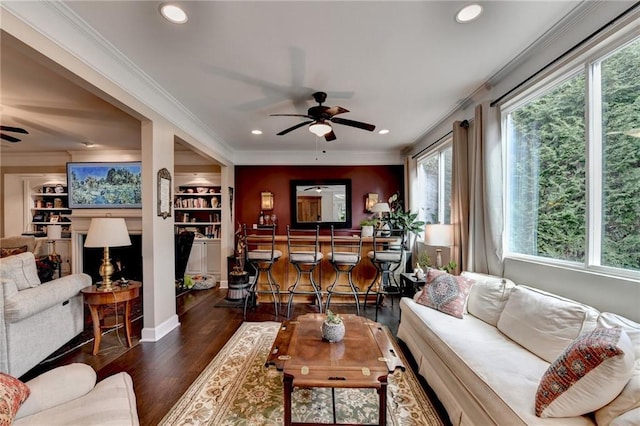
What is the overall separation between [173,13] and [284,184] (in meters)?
4.21

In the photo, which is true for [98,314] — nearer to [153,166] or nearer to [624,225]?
[153,166]

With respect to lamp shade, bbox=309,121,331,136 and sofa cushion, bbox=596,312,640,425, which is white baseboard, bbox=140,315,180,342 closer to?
lamp shade, bbox=309,121,331,136

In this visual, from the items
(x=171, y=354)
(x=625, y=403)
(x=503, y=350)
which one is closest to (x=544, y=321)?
(x=503, y=350)

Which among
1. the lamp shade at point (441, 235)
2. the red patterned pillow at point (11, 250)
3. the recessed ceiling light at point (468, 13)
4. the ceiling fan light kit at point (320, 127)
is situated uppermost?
the recessed ceiling light at point (468, 13)

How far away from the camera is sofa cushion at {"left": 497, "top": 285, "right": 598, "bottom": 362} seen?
1641 millimetres

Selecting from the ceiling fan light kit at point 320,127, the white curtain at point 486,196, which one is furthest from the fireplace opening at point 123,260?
the white curtain at point 486,196

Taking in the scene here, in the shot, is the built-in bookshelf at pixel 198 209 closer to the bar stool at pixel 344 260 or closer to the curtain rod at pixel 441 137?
the bar stool at pixel 344 260

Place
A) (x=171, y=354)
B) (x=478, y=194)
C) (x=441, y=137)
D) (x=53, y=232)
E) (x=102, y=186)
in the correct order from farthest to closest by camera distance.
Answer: (x=53, y=232) < (x=102, y=186) < (x=441, y=137) < (x=478, y=194) < (x=171, y=354)

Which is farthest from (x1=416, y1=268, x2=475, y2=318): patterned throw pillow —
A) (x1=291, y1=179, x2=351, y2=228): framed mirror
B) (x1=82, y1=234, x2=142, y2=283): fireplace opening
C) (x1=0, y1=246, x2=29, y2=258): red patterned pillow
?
(x1=0, y1=246, x2=29, y2=258): red patterned pillow

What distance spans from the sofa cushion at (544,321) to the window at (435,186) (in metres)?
2.39

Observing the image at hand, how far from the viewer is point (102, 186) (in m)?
5.16

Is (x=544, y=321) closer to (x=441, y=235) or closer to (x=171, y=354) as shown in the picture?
(x=441, y=235)

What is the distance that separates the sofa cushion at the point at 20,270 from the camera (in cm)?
232

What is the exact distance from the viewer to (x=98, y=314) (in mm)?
2861
